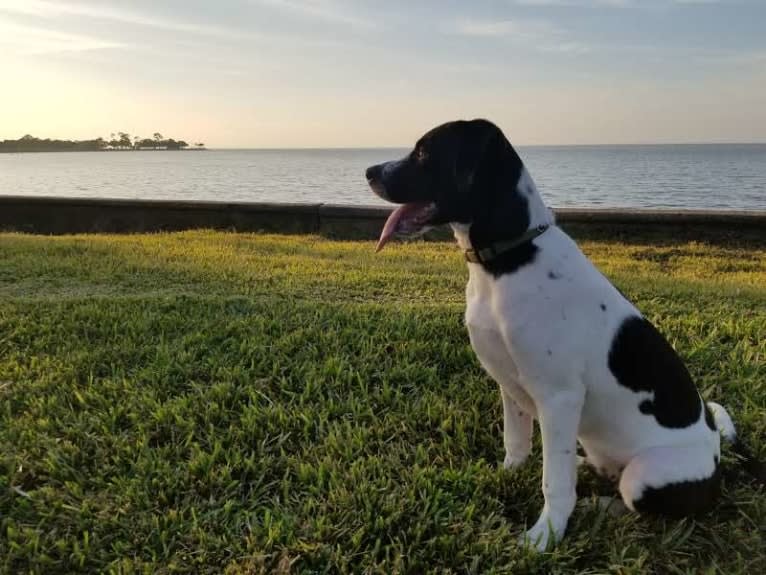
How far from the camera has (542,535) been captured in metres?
2.16

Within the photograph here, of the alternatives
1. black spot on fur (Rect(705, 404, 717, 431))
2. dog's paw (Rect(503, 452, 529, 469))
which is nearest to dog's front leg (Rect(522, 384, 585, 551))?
dog's paw (Rect(503, 452, 529, 469))

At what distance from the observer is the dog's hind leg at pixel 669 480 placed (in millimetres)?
2160

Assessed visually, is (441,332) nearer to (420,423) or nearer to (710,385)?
(420,423)

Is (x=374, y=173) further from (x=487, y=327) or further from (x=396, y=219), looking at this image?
(x=487, y=327)

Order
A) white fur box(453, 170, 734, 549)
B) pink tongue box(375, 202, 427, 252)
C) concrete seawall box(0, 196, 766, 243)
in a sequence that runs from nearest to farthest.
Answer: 1. white fur box(453, 170, 734, 549)
2. pink tongue box(375, 202, 427, 252)
3. concrete seawall box(0, 196, 766, 243)

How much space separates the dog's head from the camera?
211 centimetres

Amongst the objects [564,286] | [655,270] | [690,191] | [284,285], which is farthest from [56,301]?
[690,191]

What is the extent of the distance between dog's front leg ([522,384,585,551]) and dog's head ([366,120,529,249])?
0.59m

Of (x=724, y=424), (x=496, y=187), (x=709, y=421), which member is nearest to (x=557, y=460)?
(x=709, y=421)

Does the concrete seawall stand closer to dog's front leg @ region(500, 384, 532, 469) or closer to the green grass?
the green grass

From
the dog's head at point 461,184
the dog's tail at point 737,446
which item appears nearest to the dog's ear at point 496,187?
the dog's head at point 461,184

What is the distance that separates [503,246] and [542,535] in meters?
1.03

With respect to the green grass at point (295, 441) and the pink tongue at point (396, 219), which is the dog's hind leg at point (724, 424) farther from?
the pink tongue at point (396, 219)

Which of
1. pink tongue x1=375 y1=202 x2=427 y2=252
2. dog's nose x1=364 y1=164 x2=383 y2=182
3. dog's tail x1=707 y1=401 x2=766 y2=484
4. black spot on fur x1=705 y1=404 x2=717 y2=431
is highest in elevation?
dog's nose x1=364 y1=164 x2=383 y2=182
